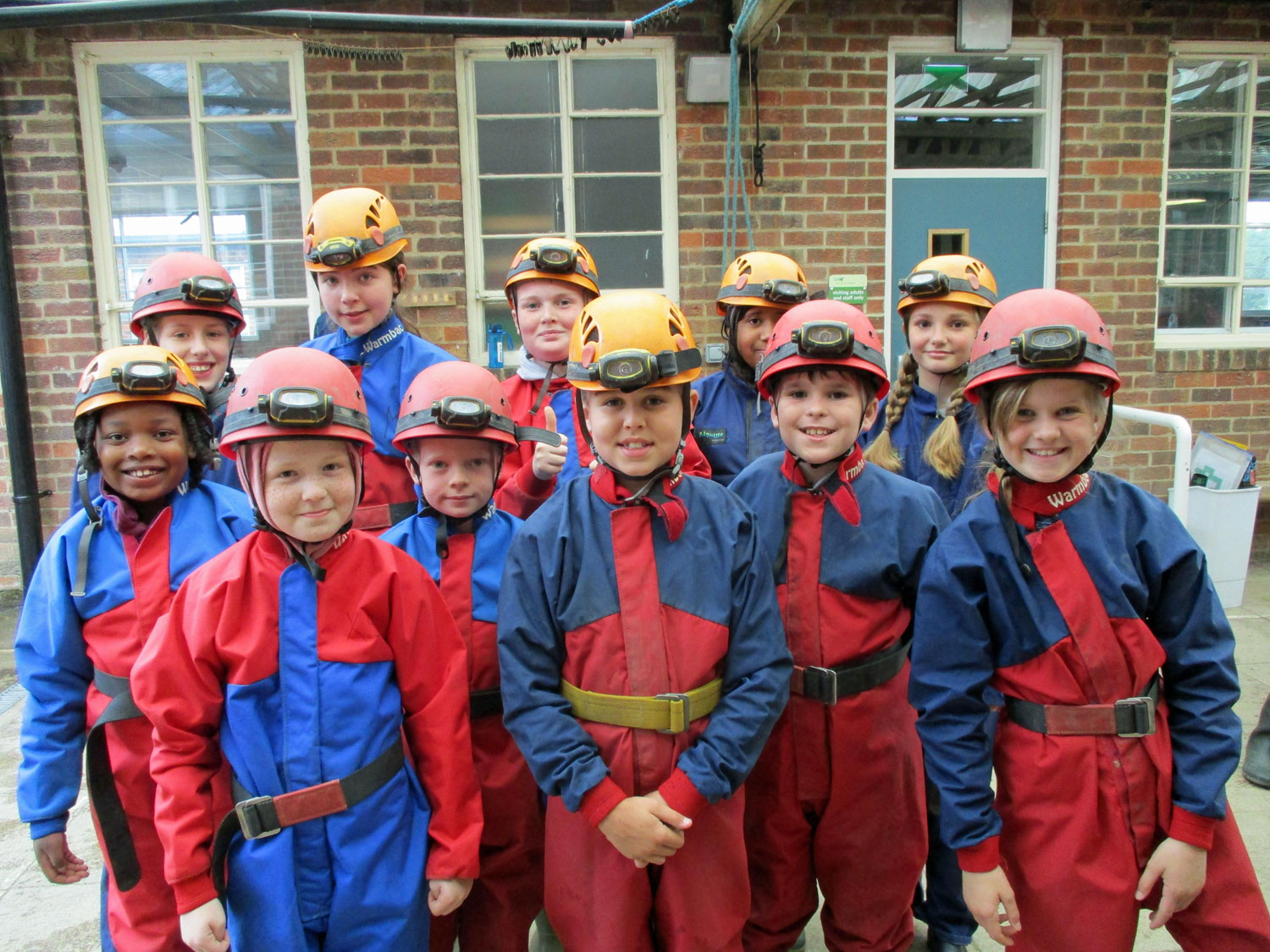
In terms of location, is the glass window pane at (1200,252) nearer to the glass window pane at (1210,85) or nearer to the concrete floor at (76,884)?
the glass window pane at (1210,85)

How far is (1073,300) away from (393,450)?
6.48 feet

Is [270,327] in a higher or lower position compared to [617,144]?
lower

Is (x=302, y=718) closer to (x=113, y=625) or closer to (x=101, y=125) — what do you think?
(x=113, y=625)

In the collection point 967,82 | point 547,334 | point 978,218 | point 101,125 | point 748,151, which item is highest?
point 967,82

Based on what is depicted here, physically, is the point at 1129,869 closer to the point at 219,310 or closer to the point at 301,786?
the point at 301,786

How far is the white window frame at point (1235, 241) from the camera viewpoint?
19.1 ft

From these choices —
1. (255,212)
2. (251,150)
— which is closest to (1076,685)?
(255,212)

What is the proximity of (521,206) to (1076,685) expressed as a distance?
4.78 meters

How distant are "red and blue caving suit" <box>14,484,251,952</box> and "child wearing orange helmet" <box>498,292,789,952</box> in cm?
90

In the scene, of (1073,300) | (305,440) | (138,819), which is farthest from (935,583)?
(138,819)

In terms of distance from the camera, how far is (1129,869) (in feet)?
5.67

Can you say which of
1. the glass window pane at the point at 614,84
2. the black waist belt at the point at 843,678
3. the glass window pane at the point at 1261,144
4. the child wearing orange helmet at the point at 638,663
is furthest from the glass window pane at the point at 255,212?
the glass window pane at the point at 1261,144

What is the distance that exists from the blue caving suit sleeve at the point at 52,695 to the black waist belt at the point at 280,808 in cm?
58

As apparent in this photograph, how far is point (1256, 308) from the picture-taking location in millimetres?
6297
